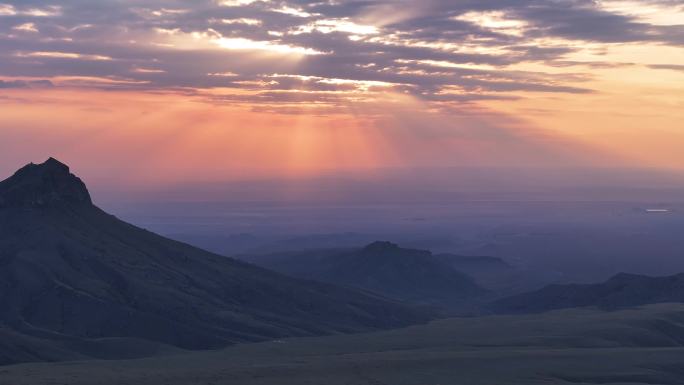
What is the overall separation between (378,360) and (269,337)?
6002 cm

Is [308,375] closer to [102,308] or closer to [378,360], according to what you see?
[378,360]

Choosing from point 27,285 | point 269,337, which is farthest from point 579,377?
point 27,285

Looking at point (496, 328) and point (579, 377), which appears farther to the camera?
point (496, 328)

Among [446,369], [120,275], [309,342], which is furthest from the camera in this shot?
[120,275]

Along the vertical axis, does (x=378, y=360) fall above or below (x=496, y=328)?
above

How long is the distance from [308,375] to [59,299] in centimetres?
8263

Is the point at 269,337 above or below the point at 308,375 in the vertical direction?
below

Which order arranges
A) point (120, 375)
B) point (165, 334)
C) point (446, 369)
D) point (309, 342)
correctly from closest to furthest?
point (120, 375)
point (446, 369)
point (309, 342)
point (165, 334)

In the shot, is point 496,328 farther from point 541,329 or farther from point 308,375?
point 308,375

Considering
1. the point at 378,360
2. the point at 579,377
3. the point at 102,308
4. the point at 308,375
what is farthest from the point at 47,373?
the point at 102,308

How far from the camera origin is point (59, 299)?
18438 centimetres

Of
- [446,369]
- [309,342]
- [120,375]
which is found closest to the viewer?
[120,375]

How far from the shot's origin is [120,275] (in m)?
199

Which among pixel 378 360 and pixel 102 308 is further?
pixel 102 308
